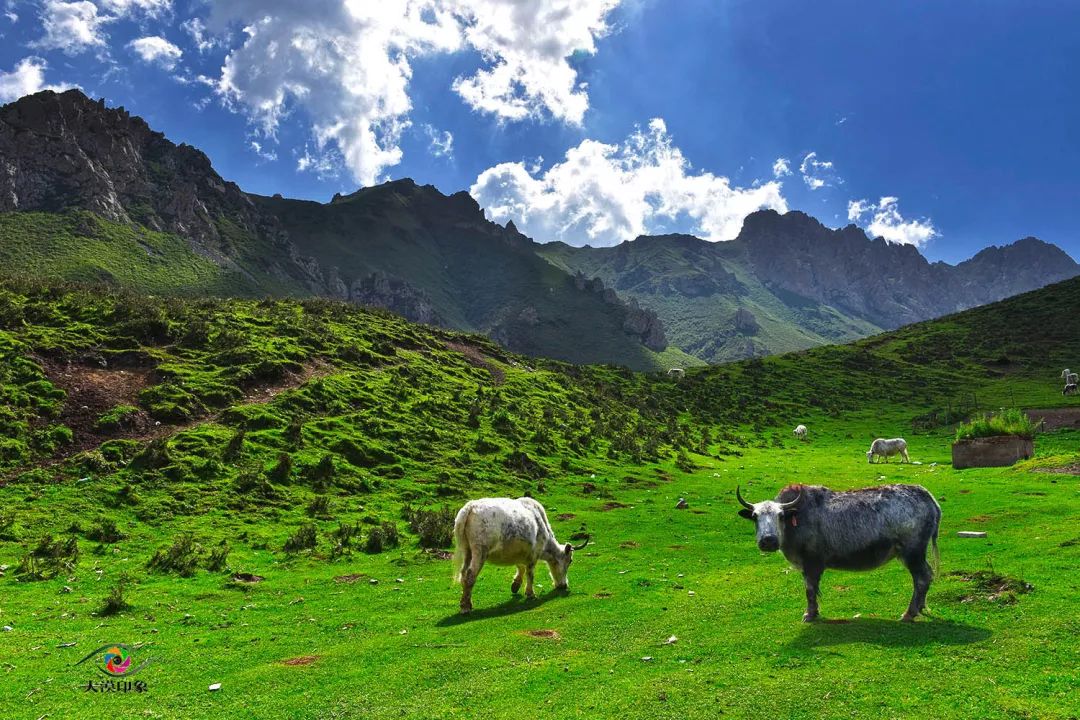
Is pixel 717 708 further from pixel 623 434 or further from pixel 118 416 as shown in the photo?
pixel 623 434

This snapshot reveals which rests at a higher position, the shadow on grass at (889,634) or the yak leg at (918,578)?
the yak leg at (918,578)

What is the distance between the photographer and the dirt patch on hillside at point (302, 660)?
12.5m

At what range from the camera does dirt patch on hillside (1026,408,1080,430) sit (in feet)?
184

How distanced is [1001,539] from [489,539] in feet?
56.1

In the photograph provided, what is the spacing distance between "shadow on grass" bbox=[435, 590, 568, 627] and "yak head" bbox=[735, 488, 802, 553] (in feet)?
23.6

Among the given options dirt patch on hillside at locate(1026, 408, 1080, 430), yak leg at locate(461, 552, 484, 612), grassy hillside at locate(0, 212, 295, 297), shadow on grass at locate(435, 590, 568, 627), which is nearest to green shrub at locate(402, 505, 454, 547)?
shadow on grass at locate(435, 590, 568, 627)

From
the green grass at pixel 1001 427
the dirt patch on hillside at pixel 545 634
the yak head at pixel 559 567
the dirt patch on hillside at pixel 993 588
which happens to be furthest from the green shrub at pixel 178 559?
the green grass at pixel 1001 427

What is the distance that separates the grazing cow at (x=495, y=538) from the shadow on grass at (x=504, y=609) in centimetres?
31

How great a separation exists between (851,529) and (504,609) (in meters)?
9.29

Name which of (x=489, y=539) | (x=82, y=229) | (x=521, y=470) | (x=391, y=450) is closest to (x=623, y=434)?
(x=521, y=470)

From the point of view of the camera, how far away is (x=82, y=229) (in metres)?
162

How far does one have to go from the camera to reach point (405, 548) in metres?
25.9

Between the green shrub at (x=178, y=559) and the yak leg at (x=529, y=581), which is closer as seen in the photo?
the yak leg at (x=529, y=581)

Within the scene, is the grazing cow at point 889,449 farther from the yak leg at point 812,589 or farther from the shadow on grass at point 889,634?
the shadow on grass at point 889,634
